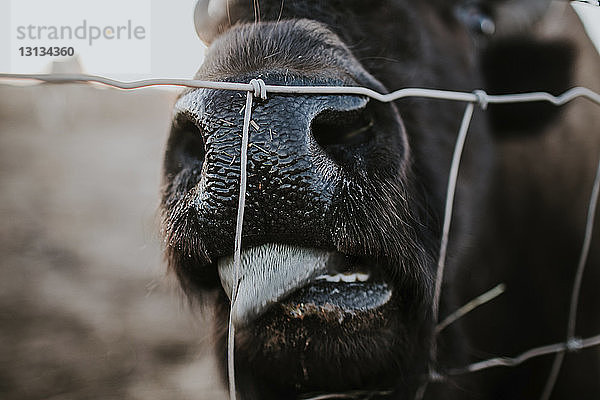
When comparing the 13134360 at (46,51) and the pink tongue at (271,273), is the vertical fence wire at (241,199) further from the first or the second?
the 13134360 at (46,51)

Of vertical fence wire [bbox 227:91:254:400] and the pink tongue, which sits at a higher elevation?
A: vertical fence wire [bbox 227:91:254:400]

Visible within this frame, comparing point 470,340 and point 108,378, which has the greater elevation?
point 470,340

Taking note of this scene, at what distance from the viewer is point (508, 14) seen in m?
1.70

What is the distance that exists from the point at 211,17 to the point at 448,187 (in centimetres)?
57

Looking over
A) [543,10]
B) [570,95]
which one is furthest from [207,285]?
[543,10]

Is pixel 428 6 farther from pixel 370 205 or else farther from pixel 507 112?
pixel 370 205

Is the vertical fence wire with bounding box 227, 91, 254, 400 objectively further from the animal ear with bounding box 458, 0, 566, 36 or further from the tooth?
the animal ear with bounding box 458, 0, 566, 36

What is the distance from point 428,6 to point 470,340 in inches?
31.7

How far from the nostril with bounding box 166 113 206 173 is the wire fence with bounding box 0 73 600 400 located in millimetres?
81

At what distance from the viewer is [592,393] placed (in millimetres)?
1723

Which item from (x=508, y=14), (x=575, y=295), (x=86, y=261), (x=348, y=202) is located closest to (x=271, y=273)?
(x=348, y=202)

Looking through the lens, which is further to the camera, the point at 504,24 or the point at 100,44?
the point at 504,24

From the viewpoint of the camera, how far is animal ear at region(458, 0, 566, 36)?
5.42 feet

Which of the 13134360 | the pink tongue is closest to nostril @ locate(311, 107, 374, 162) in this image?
the pink tongue
